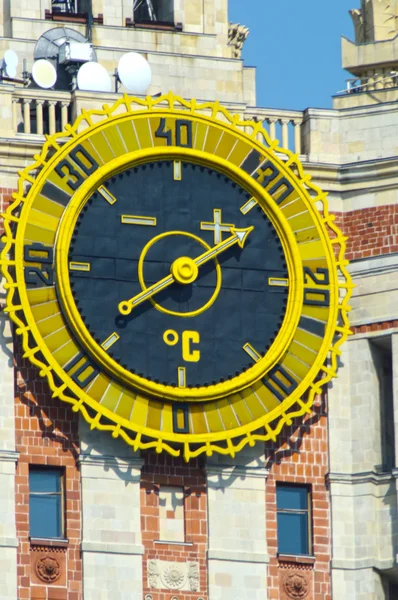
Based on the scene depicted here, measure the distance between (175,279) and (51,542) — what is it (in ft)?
20.2

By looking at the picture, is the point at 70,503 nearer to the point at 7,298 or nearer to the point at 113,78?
the point at 7,298

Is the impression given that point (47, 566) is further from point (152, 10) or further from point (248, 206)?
point (152, 10)

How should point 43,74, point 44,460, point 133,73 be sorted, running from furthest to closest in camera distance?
point 133,73
point 43,74
point 44,460

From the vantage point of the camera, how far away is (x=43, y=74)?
2734 inches

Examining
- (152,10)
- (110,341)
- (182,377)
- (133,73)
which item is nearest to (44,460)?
(110,341)

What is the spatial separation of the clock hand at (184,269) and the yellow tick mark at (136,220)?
39.0 inches

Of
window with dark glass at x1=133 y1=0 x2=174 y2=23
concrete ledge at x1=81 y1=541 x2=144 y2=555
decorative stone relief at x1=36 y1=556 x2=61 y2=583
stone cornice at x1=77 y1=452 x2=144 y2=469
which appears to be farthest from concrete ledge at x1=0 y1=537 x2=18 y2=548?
window with dark glass at x1=133 y1=0 x2=174 y2=23

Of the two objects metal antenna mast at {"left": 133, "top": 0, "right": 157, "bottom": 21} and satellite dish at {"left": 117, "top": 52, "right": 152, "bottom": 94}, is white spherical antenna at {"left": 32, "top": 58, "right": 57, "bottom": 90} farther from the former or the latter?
metal antenna mast at {"left": 133, "top": 0, "right": 157, "bottom": 21}

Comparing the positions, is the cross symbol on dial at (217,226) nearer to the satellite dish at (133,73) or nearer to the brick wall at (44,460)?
the satellite dish at (133,73)

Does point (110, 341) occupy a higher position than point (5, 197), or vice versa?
point (5, 197)

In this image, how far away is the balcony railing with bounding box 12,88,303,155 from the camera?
67.9m

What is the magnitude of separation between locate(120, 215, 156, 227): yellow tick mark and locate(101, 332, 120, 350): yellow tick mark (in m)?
2.45

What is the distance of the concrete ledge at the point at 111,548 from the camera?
6544 centimetres

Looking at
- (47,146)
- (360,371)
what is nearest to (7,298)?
(47,146)
